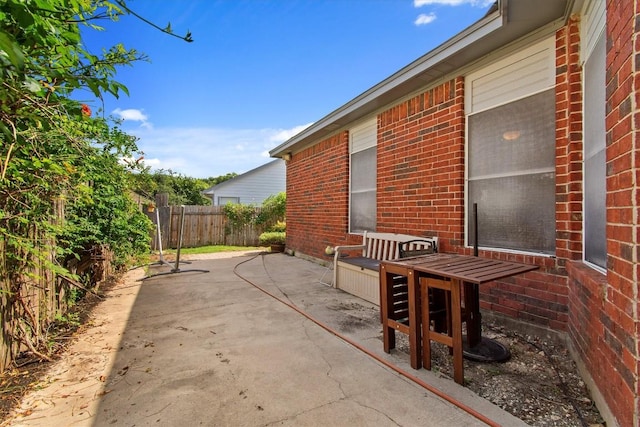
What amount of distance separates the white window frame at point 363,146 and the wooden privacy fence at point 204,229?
795 centimetres

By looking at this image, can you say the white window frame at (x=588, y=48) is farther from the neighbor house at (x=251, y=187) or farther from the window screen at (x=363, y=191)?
the neighbor house at (x=251, y=187)

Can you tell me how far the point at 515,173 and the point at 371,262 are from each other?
2.28m

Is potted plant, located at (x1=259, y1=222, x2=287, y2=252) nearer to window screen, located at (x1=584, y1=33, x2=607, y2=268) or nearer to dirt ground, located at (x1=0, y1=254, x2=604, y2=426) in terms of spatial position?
dirt ground, located at (x1=0, y1=254, x2=604, y2=426)

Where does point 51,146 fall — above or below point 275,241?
above

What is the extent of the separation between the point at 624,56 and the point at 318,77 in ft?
29.4

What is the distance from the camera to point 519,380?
7.66 ft

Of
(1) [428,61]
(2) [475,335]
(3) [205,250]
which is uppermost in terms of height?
(1) [428,61]

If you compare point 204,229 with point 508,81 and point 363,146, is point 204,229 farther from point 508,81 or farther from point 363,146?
point 508,81

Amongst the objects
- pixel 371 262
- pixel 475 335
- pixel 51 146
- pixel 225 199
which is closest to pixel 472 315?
pixel 475 335

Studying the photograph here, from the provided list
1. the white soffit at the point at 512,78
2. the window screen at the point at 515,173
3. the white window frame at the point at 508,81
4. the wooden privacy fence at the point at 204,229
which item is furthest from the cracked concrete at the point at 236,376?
the wooden privacy fence at the point at 204,229

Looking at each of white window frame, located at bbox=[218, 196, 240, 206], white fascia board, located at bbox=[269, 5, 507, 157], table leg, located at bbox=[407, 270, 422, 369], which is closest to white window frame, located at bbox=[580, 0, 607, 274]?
white fascia board, located at bbox=[269, 5, 507, 157]

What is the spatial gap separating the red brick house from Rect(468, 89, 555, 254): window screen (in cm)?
1

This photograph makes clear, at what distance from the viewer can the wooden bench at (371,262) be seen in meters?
4.30

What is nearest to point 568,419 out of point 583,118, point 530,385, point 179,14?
point 530,385
